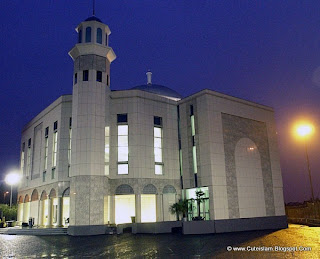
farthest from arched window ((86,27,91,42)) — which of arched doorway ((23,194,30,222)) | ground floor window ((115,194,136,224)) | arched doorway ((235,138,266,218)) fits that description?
arched doorway ((23,194,30,222))

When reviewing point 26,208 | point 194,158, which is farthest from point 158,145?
point 26,208

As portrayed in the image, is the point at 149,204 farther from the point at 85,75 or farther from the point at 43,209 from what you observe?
the point at 85,75

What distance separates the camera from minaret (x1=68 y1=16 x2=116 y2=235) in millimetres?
30953

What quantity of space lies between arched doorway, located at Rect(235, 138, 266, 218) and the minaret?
15.1 meters

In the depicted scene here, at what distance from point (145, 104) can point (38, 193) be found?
61.9 feet

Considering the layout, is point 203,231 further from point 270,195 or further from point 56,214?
point 56,214

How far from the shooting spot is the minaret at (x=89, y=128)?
31.0 m

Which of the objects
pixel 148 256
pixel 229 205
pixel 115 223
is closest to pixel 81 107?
pixel 115 223

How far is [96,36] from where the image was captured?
35.6 m

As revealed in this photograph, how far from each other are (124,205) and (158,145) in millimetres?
7723

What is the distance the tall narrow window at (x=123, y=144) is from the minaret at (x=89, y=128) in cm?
252

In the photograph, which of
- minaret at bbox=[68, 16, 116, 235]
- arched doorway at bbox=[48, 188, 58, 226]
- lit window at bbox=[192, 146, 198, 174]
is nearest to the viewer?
minaret at bbox=[68, 16, 116, 235]

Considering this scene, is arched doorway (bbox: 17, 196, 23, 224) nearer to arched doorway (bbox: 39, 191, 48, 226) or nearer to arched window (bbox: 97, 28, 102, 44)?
arched doorway (bbox: 39, 191, 48, 226)

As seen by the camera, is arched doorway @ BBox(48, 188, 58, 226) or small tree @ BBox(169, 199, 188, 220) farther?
arched doorway @ BBox(48, 188, 58, 226)
